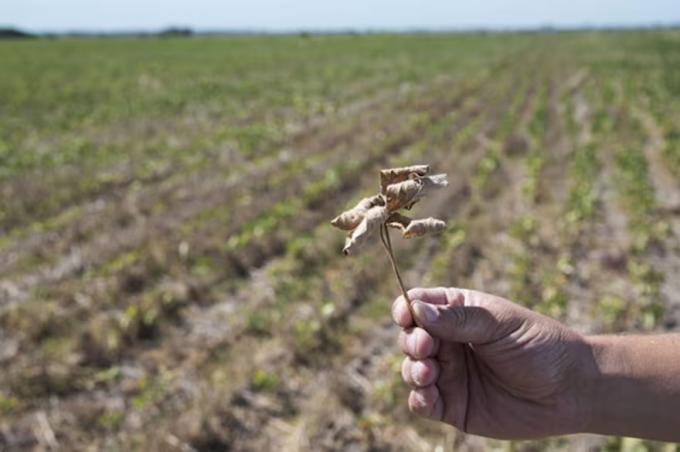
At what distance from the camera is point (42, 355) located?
481cm

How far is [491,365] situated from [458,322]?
34 centimetres

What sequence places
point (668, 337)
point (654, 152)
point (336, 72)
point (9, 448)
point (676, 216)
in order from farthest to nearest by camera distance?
point (336, 72)
point (654, 152)
point (676, 216)
point (9, 448)
point (668, 337)

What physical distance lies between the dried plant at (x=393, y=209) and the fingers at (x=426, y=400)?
83 cm

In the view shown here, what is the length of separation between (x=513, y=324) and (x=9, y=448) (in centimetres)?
348

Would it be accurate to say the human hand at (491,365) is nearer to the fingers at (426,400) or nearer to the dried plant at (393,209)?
the fingers at (426,400)

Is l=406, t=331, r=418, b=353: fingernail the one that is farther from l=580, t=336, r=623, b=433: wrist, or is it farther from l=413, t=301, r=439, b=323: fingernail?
l=580, t=336, r=623, b=433: wrist

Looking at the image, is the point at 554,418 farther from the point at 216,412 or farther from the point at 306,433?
the point at 216,412

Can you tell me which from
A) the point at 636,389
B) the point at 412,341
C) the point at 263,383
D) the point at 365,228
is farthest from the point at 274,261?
the point at 365,228

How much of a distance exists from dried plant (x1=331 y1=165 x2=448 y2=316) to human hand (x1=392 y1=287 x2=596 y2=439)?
0.54 m

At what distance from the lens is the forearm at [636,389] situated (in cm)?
201

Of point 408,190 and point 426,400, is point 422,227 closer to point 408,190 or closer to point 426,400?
point 408,190

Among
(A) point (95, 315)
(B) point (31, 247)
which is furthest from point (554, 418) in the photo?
(B) point (31, 247)

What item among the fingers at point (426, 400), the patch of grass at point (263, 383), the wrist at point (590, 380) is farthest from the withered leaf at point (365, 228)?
the patch of grass at point (263, 383)

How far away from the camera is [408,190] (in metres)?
1.36
